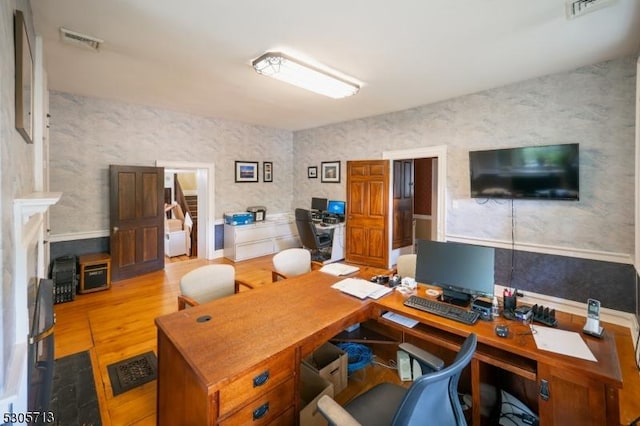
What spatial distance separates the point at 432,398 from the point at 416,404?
0.12 m

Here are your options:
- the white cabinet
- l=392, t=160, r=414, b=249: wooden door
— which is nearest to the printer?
the white cabinet

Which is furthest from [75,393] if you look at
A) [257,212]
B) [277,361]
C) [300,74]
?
[257,212]

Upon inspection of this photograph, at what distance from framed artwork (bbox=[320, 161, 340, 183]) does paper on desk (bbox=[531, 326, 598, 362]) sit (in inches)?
189

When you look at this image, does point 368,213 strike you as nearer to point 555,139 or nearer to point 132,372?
point 555,139

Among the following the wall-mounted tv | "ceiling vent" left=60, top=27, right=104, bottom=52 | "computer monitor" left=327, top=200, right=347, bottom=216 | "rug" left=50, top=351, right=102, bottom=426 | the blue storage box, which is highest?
"ceiling vent" left=60, top=27, right=104, bottom=52

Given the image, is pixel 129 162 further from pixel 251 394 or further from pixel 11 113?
pixel 251 394

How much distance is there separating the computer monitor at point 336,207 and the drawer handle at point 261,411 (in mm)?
4745

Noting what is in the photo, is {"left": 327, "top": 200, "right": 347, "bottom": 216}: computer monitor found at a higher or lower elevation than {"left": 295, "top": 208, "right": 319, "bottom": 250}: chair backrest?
higher

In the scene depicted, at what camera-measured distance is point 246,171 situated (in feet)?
20.6

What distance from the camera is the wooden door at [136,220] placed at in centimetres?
442

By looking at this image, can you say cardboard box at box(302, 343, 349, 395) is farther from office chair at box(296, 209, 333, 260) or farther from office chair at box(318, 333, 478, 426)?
office chair at box(296, 209, 333, 260)

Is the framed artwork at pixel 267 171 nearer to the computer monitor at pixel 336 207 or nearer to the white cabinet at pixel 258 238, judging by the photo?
the white cabinet at pixel 258 238

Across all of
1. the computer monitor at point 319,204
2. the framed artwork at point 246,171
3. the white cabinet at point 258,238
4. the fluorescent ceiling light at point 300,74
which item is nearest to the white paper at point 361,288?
the fluorescent ceiling light at point 300,74

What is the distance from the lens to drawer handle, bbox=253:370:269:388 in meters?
1.32
